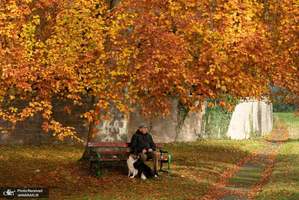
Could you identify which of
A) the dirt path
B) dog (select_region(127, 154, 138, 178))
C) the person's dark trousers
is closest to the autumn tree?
dog (select_region(127, 154, 138, 178))

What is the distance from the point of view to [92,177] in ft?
66.5

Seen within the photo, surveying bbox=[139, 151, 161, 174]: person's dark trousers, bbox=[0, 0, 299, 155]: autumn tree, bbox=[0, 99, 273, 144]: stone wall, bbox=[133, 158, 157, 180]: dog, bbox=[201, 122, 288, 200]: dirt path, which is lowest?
bbox=[201, 122, 288, 200]: dirt path

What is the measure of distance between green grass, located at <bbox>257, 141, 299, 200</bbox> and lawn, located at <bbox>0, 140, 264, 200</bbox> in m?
2.05

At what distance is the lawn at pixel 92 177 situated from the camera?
17875 millimetres

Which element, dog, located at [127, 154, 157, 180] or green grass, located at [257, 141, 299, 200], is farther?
dog, located at [127, 154, 157, 180]

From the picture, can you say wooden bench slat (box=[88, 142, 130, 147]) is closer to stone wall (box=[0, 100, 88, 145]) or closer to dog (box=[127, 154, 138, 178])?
dog (box=[127, 154, 138, 178])

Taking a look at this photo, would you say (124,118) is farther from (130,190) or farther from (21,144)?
(21,144)

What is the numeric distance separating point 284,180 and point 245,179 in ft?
4.88

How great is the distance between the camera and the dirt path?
60.2ft

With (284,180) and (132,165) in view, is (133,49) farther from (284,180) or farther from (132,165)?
(284,180)

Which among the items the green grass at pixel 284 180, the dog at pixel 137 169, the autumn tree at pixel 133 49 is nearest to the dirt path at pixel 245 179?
the green grass at pixel 284 180

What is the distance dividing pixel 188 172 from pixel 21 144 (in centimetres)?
1020

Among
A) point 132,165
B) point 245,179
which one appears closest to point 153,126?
point 245,179

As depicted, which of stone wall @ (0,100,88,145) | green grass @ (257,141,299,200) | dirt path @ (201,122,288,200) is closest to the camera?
green grass @ (257,141,299,200)
